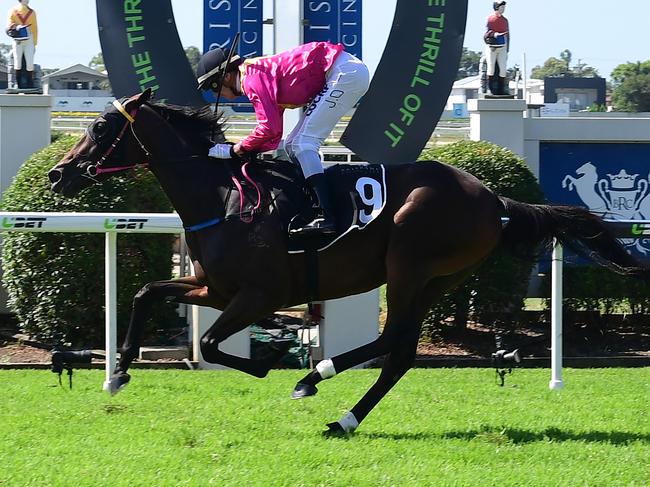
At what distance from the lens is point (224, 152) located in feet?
17.6

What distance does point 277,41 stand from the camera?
7781mm

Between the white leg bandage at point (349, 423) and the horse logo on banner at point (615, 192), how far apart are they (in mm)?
6182

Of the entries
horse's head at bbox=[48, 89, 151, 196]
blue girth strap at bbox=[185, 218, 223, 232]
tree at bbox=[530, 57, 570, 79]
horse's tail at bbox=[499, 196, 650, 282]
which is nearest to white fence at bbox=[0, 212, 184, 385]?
horse's head at bbox=[48, 89, 151, 196]

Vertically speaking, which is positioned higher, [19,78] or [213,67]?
[19,78]

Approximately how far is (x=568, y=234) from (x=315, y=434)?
175 cm

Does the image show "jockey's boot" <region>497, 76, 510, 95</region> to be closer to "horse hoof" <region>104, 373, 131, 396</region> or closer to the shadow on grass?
the shadow on grass

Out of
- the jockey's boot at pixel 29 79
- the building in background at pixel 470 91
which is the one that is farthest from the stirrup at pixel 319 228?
the building in background at pixel 470 91

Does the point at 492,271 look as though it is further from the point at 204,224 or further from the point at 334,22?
the point at 204,224

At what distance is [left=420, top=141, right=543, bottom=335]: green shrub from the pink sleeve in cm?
357

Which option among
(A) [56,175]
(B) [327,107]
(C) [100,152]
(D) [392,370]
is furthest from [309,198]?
(A) [56,175]

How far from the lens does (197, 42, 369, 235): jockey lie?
5.18 meters

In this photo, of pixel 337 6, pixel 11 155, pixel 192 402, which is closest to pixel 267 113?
pixel 192 402

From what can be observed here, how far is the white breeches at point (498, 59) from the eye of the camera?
11.5m

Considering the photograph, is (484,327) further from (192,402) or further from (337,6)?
(192,402)
